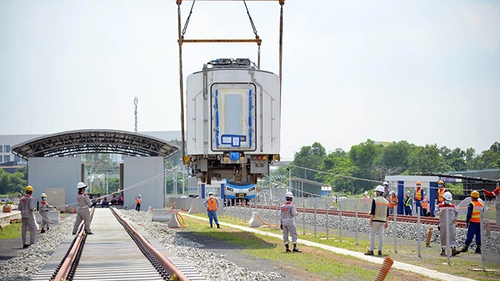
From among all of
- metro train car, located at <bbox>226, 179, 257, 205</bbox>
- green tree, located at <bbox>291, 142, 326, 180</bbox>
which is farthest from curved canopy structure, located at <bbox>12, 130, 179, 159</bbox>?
green tree, located at <bbox>291, 142, 326, 180</bbox>

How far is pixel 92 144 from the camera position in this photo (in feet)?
207

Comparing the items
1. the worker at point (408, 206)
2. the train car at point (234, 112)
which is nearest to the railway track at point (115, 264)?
the train car at point (234, 112)

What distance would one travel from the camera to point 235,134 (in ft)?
71.9

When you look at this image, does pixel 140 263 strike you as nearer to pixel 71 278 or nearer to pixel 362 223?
pixel 71 278

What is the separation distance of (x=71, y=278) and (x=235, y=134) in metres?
9.53

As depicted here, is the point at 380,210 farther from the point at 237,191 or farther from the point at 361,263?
the point at 237,191

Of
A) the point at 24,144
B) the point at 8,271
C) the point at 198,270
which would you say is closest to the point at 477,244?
the point at 198,270

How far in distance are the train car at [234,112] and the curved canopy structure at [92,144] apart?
3733 cm

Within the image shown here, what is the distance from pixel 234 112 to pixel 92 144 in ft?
144

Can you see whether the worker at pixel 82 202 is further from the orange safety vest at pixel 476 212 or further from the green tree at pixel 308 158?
the green tree at pixel 308 158

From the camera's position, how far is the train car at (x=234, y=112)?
21.8 meters

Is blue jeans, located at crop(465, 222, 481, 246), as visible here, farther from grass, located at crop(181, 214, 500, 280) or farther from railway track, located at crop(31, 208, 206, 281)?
railway track, located at crop(31, 208, 206, 281)

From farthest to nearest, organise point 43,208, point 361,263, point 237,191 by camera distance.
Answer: point 237,191
point 43,208
point 361,263

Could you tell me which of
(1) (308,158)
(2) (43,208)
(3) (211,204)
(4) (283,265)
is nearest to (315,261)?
(4) (283,265)
